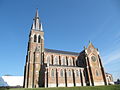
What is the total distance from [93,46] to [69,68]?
17.7m

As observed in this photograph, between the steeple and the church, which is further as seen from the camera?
the steeple

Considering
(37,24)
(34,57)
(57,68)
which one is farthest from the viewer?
(37,24)

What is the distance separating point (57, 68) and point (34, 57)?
1090 centimetres

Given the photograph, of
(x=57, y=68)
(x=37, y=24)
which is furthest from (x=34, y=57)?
(x=37, y=24)

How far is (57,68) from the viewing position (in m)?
32.8

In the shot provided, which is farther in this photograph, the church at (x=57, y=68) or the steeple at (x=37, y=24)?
the steeple at (x=37, y=24)

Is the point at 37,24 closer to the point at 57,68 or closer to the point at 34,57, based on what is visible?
the point at 34,57

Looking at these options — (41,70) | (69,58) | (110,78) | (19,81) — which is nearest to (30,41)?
(41,70)

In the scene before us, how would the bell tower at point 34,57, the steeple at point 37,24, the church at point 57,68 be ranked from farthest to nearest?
the steeple at point 37,24 → the bell tower at point 34,57 → the church at point 57,68

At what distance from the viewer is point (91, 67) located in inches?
1475

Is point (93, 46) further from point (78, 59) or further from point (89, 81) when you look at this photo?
point (89, 81)

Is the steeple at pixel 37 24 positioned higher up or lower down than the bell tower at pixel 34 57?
higher up

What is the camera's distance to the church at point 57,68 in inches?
1256

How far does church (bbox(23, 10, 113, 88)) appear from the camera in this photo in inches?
1256
